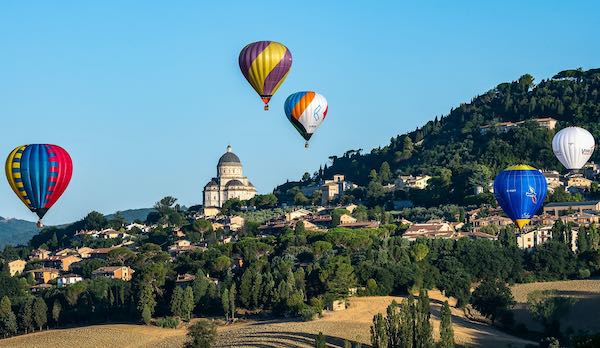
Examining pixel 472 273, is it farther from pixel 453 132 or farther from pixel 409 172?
pixel 453 132

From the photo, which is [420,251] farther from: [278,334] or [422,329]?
[422,329]

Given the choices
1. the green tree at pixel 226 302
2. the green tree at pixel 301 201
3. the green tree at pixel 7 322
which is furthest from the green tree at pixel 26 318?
the green tree at pixel 301 201

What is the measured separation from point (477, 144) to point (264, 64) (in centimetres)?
5229

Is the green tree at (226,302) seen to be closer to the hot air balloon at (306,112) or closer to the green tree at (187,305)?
the green tree at (187,305)

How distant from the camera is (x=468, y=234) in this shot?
7094cm

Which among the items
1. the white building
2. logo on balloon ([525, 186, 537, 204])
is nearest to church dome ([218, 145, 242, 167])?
the white building

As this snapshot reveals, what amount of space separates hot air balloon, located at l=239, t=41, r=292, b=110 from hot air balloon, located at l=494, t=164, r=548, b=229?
9621 mm

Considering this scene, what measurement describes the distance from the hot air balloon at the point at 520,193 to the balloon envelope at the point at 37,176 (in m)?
17.0

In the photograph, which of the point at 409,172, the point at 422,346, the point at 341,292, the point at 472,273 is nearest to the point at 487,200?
the point at 409,172

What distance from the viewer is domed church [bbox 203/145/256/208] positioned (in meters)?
104

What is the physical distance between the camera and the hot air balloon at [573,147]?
66375 millimetres

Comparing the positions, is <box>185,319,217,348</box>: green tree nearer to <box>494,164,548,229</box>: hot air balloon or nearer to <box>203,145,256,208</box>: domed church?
<box>494,164,548,229</box>: hot air balloon

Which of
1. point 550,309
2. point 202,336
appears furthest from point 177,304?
point 550,309

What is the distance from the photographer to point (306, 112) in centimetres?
5069
